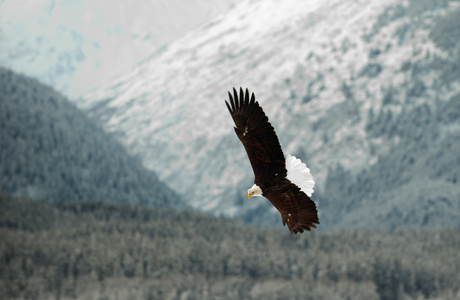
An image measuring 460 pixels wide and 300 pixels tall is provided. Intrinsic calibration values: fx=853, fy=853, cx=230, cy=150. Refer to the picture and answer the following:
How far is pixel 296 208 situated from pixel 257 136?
171 cm

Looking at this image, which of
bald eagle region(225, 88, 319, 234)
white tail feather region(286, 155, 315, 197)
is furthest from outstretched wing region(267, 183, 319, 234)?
white tail feather region(286, 155, 315, 197)

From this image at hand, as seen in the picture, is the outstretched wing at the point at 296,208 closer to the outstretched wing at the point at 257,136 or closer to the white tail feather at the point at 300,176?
the white tail feather at the point at 300,176

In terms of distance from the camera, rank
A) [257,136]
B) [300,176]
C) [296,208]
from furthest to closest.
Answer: [257,136] < [296,208] < [300,176]

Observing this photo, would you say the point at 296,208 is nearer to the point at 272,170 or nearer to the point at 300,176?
the point at 272,170

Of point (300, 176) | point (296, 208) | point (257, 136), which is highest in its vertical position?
point (257, 136)

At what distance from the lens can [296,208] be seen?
1723cm

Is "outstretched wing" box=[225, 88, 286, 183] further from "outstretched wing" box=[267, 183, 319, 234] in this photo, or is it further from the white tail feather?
"outstretched wing" box=[267, 183, 319, 234]

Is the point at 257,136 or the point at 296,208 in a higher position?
the point at 257,136

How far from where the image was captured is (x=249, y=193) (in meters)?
16.9

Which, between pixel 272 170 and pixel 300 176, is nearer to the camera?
pixel 300 176

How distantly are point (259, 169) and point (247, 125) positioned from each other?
102 cm

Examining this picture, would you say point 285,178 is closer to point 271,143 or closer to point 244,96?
point 271,143

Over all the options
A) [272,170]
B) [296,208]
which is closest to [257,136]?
[272,170]

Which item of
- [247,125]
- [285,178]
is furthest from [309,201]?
[247,125]
